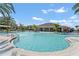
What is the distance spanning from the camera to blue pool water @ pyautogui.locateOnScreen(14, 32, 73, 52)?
4895mm

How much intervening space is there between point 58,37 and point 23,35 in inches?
33.6

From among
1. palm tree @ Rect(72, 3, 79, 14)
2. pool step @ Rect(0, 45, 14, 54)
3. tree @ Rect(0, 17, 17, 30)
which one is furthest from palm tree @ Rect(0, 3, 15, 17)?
palm tree @ Rect(72, 3, 79, 14)

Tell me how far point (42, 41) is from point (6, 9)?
3.70 ft

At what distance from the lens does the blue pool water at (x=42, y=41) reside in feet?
16.1

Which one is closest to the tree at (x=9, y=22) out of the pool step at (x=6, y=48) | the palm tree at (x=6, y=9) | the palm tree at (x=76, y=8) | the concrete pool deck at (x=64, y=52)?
the palm tree at (x=6, y=9)

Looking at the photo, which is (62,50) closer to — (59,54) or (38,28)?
(59,54)

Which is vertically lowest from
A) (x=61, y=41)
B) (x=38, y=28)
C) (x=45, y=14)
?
(x=61, y=41)

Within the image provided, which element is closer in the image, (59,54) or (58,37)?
(59,54)

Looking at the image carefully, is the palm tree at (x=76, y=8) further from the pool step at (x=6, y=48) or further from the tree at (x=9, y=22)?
the pool step at (x=6, y=48)

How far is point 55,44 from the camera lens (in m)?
4.99

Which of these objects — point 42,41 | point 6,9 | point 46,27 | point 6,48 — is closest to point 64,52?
point 42,41

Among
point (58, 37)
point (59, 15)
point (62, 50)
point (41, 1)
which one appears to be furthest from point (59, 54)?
point (41, 1)

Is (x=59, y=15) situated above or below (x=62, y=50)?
above

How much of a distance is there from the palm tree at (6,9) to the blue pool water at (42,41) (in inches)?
23.2
